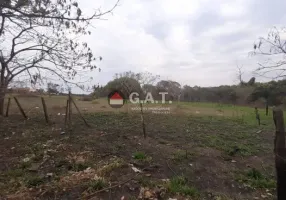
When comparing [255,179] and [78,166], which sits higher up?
[78,166]

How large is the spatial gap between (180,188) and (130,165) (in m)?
0.96

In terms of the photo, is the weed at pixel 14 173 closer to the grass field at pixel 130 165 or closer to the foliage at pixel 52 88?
the grass field at pixel 130 165

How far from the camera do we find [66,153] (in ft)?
14.2

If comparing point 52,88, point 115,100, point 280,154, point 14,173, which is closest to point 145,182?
point 280,154

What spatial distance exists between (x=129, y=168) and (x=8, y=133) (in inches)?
148

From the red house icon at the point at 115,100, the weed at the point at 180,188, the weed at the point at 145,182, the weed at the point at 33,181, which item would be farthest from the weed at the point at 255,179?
the red house icon at the point at 115,100

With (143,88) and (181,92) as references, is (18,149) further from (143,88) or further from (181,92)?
(181,92)

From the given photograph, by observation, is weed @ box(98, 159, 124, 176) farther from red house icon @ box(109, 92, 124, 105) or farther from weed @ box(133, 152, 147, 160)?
red house icon @ box(109, 92, 124, 105)

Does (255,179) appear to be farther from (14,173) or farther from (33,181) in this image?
(14,173)

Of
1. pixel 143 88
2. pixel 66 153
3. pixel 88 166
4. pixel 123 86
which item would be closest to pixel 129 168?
pixel 88 166

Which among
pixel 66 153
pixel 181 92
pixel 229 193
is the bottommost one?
pixel 229 193

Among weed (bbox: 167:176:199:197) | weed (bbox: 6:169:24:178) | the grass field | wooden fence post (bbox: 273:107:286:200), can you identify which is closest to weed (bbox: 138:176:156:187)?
the grass field

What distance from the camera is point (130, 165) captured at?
3.84 m

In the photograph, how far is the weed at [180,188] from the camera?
3.11 metres
